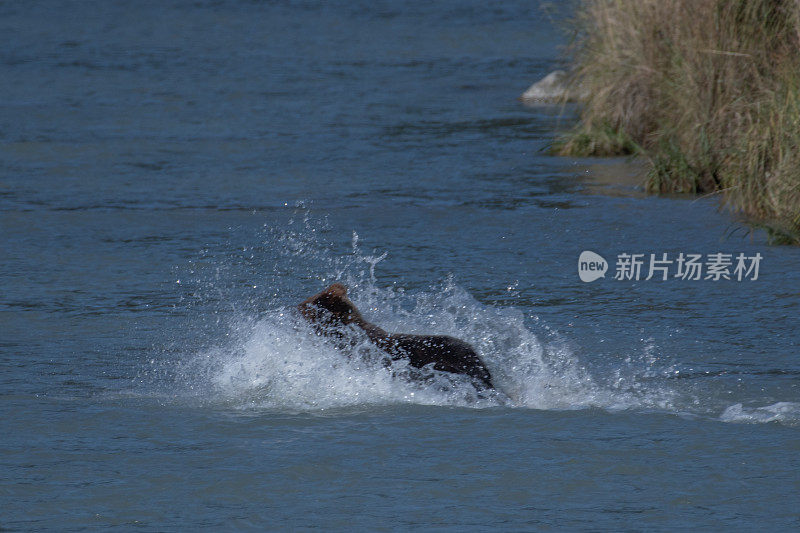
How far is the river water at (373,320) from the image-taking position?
226 inches

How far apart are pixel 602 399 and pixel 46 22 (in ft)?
81.9

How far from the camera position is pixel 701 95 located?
40.5ft

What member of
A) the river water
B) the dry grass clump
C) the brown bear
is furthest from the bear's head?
the dry grass clump

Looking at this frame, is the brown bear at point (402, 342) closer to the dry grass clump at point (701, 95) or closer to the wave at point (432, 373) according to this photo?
the wave at point (432, 373)

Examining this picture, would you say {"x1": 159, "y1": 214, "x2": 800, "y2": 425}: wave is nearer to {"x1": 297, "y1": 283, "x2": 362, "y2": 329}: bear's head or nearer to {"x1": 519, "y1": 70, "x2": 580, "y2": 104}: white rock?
{"x1": 297, "y1": 283, "x2": 362, "y2": 329}: bear's head

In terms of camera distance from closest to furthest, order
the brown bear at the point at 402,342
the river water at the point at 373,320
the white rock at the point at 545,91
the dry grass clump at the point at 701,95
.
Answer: the river water at the point at 373,320 < the brown bear at the point at 402,342 < the dry grass clump at the point at 701,95 < the white rock at the point at 545,91

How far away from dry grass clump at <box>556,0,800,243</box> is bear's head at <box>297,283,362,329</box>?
15.1 feet

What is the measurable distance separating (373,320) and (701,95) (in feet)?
17.7

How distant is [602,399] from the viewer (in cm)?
697

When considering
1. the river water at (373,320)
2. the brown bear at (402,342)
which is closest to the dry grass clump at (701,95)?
the river water at (373,320)

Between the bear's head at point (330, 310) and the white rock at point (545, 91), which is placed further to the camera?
the white rock at point (545, 91)

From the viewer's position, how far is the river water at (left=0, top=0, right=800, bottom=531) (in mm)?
5730

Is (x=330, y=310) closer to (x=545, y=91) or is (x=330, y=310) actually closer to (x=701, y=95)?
(x=701, y=95)

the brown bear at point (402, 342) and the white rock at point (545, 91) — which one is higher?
the white rock at point (545, 91)
